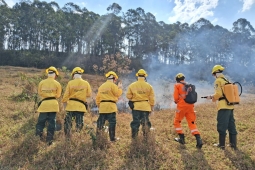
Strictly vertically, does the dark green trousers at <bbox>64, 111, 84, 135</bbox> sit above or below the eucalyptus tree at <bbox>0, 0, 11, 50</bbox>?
below

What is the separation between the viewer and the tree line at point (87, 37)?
31062 millimetres

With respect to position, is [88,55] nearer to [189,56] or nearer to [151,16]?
[151,16]

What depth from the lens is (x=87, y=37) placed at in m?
34.3

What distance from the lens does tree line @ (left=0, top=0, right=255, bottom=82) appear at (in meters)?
31.1

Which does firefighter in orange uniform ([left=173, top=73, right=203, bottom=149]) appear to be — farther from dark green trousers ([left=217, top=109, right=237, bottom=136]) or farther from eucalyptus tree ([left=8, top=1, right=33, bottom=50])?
eucalyptus tree ([left=8, top=1, right=33, bottom=50])

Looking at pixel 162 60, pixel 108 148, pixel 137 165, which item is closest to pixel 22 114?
pixel 108 148

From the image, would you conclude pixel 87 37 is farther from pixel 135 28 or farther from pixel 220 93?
pixel 220 93

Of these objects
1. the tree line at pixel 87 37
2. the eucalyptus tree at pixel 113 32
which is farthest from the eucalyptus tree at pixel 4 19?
the eucalyptus tree at pixel 113 32

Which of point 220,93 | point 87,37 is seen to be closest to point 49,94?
point 220,93

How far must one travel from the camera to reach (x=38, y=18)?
111 ft

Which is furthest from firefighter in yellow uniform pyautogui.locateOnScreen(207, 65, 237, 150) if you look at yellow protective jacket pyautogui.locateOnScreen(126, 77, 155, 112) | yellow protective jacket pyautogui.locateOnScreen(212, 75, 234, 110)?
yellow protective jacket pyautogui.locateOnScreen(126, 77, 155, 112)

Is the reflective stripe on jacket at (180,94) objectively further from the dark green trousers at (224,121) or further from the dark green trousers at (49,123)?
the dark green trousers at (49,123)

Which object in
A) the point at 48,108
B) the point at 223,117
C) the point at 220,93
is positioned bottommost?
the point at 223,117

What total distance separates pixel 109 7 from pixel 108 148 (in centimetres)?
3318
